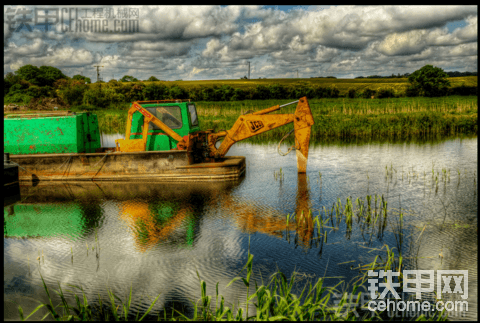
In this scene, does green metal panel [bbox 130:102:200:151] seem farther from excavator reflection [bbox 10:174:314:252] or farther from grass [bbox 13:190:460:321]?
grass [bbox 13:190:460:321]

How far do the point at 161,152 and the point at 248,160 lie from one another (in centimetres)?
456

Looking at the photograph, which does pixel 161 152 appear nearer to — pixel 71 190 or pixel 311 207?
pixel 71 190

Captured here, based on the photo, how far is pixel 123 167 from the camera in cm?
1220

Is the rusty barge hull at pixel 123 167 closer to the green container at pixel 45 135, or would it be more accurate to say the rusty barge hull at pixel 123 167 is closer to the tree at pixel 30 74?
the green container at pixel 45 135

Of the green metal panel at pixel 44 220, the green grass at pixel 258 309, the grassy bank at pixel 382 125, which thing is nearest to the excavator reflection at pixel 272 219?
the green grass at pixel 258 309

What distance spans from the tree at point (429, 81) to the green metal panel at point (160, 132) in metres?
49.6

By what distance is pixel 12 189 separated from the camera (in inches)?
470

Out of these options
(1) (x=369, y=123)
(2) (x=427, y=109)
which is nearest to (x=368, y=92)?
(2) (x=427, y=109)

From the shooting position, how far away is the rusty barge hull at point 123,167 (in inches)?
471

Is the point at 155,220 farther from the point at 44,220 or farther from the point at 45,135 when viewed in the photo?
the point at 45,135

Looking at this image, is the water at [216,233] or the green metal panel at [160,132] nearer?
the water at [216,233]

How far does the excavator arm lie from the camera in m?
11.5

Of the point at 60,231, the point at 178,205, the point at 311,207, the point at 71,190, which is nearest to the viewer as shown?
the point at 60,231

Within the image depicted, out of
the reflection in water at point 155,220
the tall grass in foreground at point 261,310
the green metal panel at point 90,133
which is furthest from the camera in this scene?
the green metal panel at point 90,133
